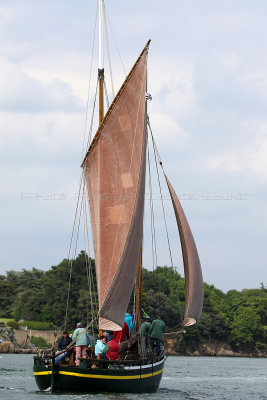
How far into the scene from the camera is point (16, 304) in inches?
4523

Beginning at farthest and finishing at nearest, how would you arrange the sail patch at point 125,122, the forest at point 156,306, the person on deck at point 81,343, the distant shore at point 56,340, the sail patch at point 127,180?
the forest at point 156,306 → the distant shore at point 56,340 → the sail patch at point 125,122 → the sail patch at point 127,180 → the person on deck at point 81,343

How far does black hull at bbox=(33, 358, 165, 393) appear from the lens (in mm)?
27547

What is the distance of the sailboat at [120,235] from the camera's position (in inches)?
1106

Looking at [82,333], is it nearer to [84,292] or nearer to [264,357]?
Answer: [84,292]

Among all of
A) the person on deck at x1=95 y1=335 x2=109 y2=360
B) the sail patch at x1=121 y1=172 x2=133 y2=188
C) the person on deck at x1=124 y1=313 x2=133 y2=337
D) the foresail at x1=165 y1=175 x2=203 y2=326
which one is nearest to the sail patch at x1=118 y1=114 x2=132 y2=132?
the sail patch at x1=121 y1=172 x2=133 y2=188

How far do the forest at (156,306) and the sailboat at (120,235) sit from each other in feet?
212

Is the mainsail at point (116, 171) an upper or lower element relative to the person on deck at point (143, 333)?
upper

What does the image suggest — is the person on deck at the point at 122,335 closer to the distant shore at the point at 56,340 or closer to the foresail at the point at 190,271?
the foresail at the point at 190,271

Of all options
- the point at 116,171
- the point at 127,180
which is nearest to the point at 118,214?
the point at 127,180

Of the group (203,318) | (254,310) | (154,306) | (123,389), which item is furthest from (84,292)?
(123,389)

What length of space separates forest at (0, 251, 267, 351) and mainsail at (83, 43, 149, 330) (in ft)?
214

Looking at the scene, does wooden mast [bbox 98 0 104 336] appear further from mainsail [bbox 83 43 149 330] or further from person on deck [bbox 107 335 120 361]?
person on deck [bbox 107 335 120 361]

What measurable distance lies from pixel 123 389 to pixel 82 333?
9.63 ft

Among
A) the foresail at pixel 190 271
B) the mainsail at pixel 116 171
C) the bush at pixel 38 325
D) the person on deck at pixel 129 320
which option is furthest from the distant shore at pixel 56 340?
the mainsail at pixel 116 171
